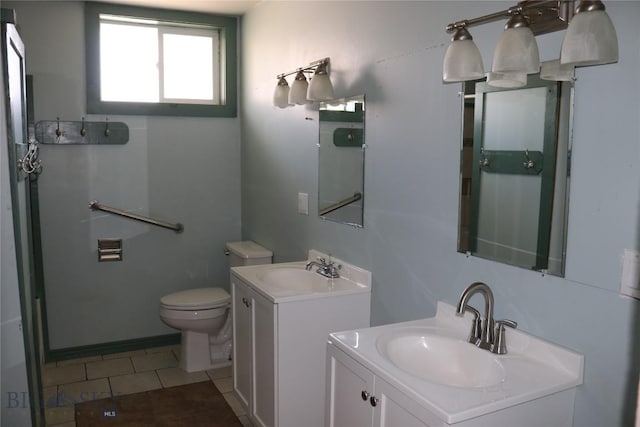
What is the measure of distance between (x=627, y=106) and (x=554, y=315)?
2.05 ft

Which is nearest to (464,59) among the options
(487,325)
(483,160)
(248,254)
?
(483,160)

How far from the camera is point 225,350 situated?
3.63m

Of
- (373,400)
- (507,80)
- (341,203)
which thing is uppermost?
(507,80)

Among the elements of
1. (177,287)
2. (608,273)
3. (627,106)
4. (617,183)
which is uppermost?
(627,106)

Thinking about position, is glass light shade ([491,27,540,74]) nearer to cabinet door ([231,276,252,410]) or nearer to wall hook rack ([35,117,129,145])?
cabinet door ([231,276,252,410])

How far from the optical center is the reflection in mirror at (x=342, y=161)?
254cm

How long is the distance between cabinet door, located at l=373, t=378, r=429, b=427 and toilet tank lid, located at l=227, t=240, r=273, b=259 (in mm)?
1957

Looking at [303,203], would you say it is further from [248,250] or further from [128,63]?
[128,63]

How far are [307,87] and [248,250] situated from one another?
1.28 meters

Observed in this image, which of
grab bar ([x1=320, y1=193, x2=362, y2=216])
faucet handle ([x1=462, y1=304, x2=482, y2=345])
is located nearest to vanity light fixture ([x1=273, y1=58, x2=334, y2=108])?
grab bar ([x1=320, y1=193, x2=362, y2=216])

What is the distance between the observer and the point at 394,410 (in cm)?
154

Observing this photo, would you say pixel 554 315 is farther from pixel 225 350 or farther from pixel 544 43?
pixel 225 350

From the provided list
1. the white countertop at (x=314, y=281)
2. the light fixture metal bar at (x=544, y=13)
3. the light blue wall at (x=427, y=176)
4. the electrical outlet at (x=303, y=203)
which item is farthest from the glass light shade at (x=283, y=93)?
the light fixture metal bar at (x=544, y=13)

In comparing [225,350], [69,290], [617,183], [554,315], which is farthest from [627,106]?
[69,290]
